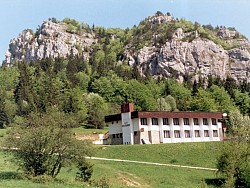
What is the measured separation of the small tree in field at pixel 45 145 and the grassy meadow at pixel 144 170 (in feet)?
4.45

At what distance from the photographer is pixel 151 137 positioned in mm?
74438

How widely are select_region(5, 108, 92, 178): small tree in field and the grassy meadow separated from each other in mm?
1356

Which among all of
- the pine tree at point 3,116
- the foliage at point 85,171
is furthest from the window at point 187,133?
the pine tree at point 3,116

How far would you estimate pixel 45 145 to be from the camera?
3388 centimetres

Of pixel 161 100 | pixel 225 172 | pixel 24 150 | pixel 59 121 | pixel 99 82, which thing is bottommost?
pixel 225 172

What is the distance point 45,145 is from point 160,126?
144 ft

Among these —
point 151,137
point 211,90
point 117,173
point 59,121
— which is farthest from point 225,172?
point 211,90

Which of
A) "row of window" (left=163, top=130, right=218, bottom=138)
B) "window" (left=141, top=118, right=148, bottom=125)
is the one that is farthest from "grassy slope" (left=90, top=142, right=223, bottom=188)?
"row of window" (left=163, top=130, right=218, bottom=138)

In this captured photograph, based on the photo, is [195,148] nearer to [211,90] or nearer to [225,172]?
[225,172]

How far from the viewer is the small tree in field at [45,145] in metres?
33.6

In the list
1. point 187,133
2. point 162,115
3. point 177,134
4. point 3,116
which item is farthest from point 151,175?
point 3,116

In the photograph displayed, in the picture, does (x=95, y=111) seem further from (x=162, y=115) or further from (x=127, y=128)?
(x=162, y=115)

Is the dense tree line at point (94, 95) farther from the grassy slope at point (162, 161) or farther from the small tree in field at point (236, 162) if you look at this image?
the small tree in field at point (236, 162)

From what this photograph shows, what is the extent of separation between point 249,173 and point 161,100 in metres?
88.1
